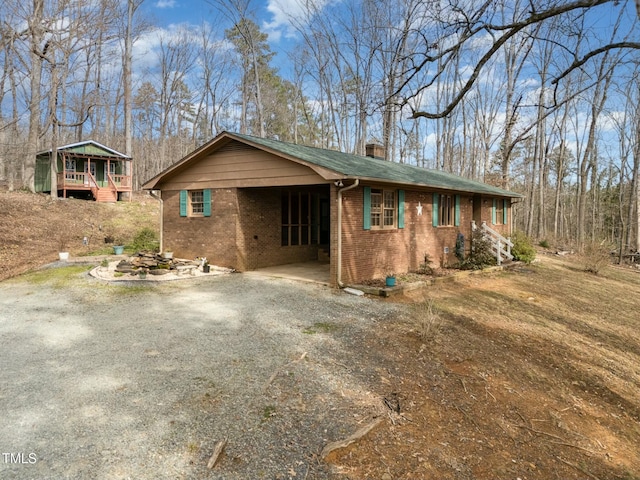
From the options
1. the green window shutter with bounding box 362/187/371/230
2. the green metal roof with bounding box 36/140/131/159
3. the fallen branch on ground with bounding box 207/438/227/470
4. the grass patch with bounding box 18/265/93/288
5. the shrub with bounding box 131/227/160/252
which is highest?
the green metal roof with bounding box 36/140/131/159

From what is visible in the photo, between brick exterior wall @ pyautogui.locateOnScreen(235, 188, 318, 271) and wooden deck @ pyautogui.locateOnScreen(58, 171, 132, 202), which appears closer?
brick exterior wall @ pyautogui.locateOnScreen(235, 188, 318, 271)

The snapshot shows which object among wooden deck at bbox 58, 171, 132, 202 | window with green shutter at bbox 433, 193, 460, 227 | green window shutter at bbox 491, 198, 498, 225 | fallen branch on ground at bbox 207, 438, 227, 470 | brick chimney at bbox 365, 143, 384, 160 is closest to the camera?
fallen branch on ground at bbox 207, 438, 227, 470

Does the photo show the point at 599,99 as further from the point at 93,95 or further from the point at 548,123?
the point at 93,95

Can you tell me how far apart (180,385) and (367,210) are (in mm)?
6470

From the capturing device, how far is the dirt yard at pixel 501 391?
3.38 meters

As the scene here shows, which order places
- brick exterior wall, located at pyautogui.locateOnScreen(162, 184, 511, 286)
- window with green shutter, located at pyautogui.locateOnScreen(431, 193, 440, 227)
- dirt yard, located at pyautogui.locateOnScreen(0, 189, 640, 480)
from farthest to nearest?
window with green shutter, located at pyautogui.locateOnScreen(431, 193, 440, 227) < brick exterior wall, located at pyautogui.locateOnScreen(162, 184, 511, 286) < dirt yard, located at pyautogui.locateOnScreen(0, 189, 640, 480)

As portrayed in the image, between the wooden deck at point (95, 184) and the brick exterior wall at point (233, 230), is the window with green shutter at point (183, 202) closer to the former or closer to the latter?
the brick exterior wall at point (233, 230)

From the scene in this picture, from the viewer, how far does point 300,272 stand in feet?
36.7

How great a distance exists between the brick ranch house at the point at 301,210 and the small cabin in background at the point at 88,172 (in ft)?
42.8

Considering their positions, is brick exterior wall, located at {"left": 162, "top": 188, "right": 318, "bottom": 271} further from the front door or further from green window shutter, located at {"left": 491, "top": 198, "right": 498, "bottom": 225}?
the front door

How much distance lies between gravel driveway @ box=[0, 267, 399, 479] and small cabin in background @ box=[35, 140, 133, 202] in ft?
56.3

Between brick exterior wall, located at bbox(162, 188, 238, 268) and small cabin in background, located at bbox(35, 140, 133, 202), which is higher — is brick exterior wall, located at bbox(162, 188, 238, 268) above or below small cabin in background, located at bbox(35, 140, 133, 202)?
below

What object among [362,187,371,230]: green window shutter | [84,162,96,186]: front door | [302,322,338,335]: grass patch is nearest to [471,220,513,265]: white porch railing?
[362,187,371,230]: green window shutter

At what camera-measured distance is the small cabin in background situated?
2223cm
